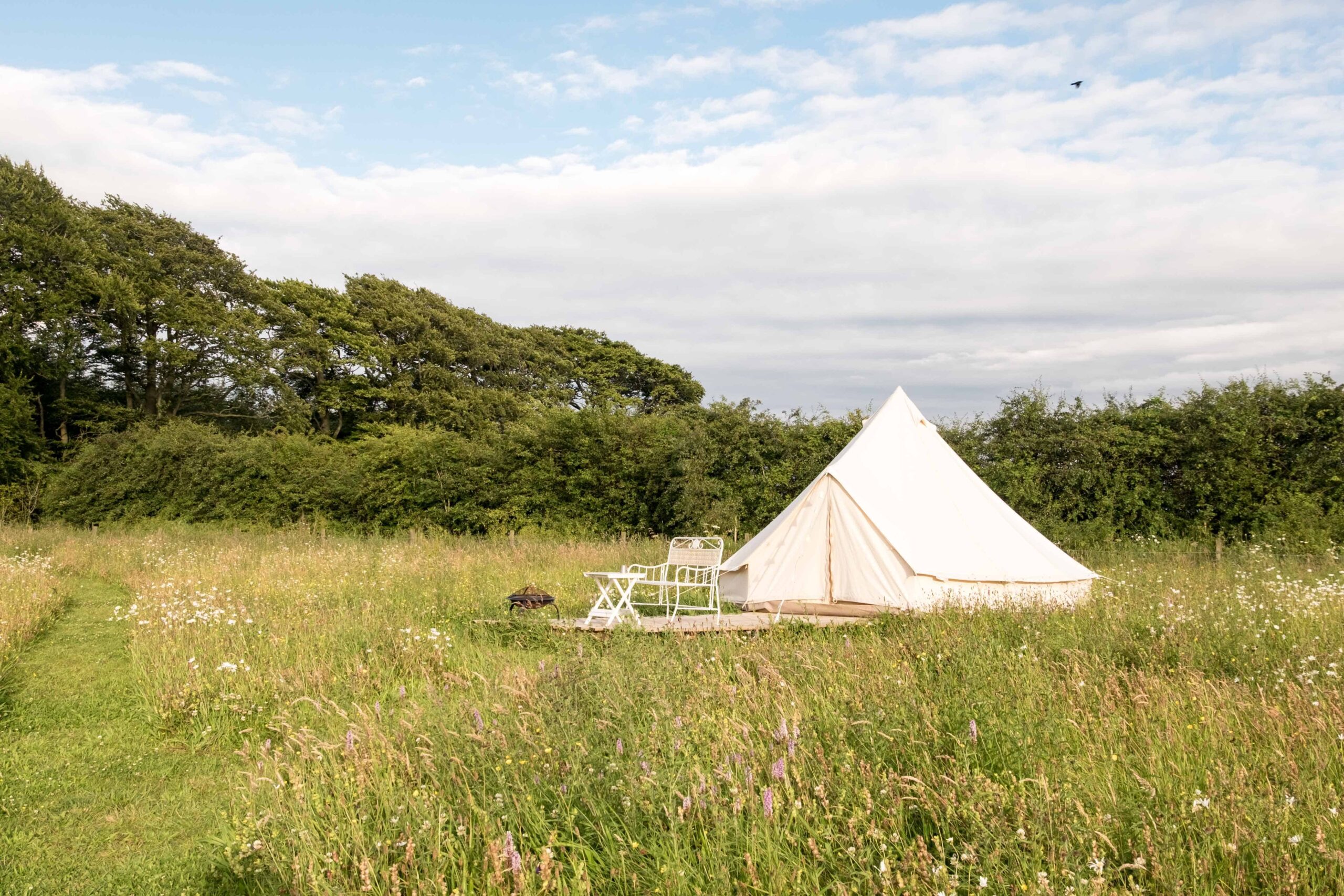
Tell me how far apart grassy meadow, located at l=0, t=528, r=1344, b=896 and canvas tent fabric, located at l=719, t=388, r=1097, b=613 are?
196cm

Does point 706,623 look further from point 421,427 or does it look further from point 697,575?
point 421,427

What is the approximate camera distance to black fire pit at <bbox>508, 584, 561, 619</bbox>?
25.6ft

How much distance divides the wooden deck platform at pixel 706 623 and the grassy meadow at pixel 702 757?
0.60 ft

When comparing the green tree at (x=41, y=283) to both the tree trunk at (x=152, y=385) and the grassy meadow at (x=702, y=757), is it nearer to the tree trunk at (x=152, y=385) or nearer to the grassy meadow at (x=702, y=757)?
the tree trunk at (x=152, y=385)

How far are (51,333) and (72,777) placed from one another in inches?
943

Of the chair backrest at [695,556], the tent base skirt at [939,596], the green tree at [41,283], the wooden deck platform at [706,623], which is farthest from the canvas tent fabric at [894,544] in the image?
the green tree at [41,283]

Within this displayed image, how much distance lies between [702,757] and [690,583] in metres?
6.42

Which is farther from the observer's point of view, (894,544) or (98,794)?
(894,544)

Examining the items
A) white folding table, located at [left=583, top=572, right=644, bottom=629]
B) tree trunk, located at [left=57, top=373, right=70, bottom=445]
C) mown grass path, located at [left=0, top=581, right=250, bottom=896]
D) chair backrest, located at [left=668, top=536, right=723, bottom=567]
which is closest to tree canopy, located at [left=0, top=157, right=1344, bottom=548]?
tree trunk, located at [left=57, top=373, right=70, bottom=445]

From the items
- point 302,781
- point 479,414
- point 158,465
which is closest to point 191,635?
point 302,781

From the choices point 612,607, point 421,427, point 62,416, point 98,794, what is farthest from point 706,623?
point 62,416

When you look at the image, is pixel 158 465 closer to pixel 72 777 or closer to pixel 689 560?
pixel 689 560

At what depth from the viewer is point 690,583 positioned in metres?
9.64

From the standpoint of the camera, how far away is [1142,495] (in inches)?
470
